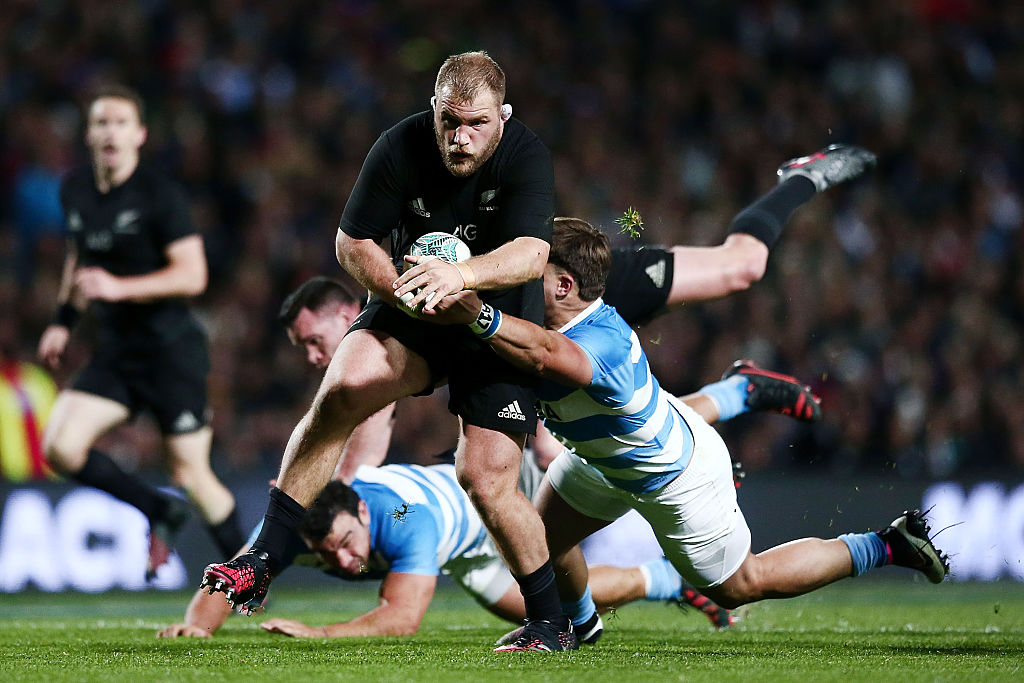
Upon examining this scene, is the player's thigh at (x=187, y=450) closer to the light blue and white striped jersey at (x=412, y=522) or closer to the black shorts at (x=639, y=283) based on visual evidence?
the light blue and white striped jersey at (x=412, y=522)

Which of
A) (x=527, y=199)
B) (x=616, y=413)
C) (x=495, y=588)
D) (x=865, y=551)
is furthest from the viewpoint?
(x=495, y=588)

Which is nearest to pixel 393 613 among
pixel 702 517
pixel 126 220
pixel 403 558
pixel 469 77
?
pixel 403 558

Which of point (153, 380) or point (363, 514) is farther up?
point (153, 380)

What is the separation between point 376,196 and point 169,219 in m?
3.02

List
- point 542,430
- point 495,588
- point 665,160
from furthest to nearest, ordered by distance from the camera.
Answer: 1. point 665,160
2. point 542,430
3. point 495,588

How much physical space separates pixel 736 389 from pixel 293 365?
5.80 metres

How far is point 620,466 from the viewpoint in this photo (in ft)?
17.2

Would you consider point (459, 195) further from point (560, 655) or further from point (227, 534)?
point (227, 534)

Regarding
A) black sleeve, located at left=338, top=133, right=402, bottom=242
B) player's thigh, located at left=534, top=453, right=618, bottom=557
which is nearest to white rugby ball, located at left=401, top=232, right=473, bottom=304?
black sleeve, located at left=338, top=133, right=402, bottom=242

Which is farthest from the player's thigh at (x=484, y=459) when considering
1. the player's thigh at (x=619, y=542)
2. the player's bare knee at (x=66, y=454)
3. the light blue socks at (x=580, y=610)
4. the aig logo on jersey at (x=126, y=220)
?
the player's thigh at (x=619, y=542)

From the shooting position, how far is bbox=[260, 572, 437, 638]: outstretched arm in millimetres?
5762

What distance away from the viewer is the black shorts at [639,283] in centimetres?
658

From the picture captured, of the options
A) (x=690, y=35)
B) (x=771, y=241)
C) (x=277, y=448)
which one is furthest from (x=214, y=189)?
(x=771, y=241)

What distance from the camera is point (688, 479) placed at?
5.37 metres
